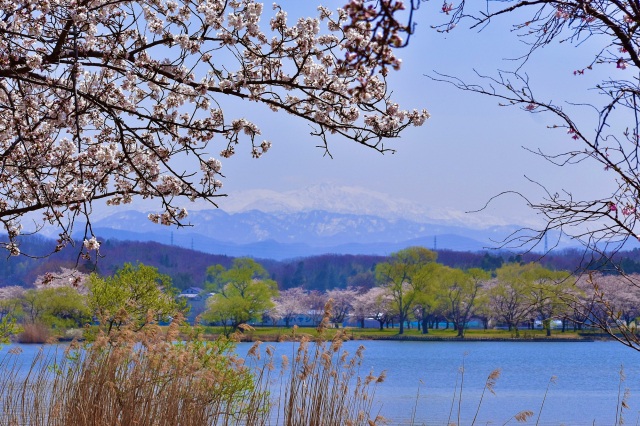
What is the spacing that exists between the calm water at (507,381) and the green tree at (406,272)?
16.0ft

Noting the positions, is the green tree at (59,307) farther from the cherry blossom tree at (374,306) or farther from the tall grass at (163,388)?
the tall grass at (163,388)

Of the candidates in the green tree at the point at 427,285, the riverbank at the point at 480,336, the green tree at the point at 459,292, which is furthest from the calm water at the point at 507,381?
the green tree at the point at 459,292

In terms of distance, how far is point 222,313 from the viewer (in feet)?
161

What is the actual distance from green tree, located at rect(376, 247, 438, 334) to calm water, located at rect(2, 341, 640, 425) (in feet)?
16.0

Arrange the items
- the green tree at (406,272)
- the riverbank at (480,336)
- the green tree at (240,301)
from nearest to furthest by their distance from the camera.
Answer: the green tree at (240,301), the riverbank at (480,336), the green tree at (406,272)

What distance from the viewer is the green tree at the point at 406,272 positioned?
5438cm

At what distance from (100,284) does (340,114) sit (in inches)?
409

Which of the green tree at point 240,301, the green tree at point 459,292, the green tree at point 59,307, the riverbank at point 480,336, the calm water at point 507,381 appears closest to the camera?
the calm water at point 507,381

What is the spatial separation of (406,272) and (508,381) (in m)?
26.3

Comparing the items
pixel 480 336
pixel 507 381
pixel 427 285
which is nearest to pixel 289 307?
pixel 427 285

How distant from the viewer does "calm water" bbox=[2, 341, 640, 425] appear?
2019 centimetres

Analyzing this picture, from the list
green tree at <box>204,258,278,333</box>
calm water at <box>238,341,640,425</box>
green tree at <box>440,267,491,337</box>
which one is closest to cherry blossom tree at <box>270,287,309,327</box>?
green tree at <box>204,258,278,333</box>

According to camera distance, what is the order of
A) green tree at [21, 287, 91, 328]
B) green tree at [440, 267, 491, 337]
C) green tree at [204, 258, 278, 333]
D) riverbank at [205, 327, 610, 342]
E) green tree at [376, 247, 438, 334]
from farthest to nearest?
green tree at [376, 247, 438, 334], green tree at [440, 267, 491, 337], riverbank at [205, 327, 610, 342], green tree at [204, 258, 278, 333], green tree at [21, 287, 91, 328]

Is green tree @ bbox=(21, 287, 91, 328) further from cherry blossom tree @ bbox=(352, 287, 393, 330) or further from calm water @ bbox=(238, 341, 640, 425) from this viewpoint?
cherry blossom tree @ bbox=(352, 287, 393, 330)
